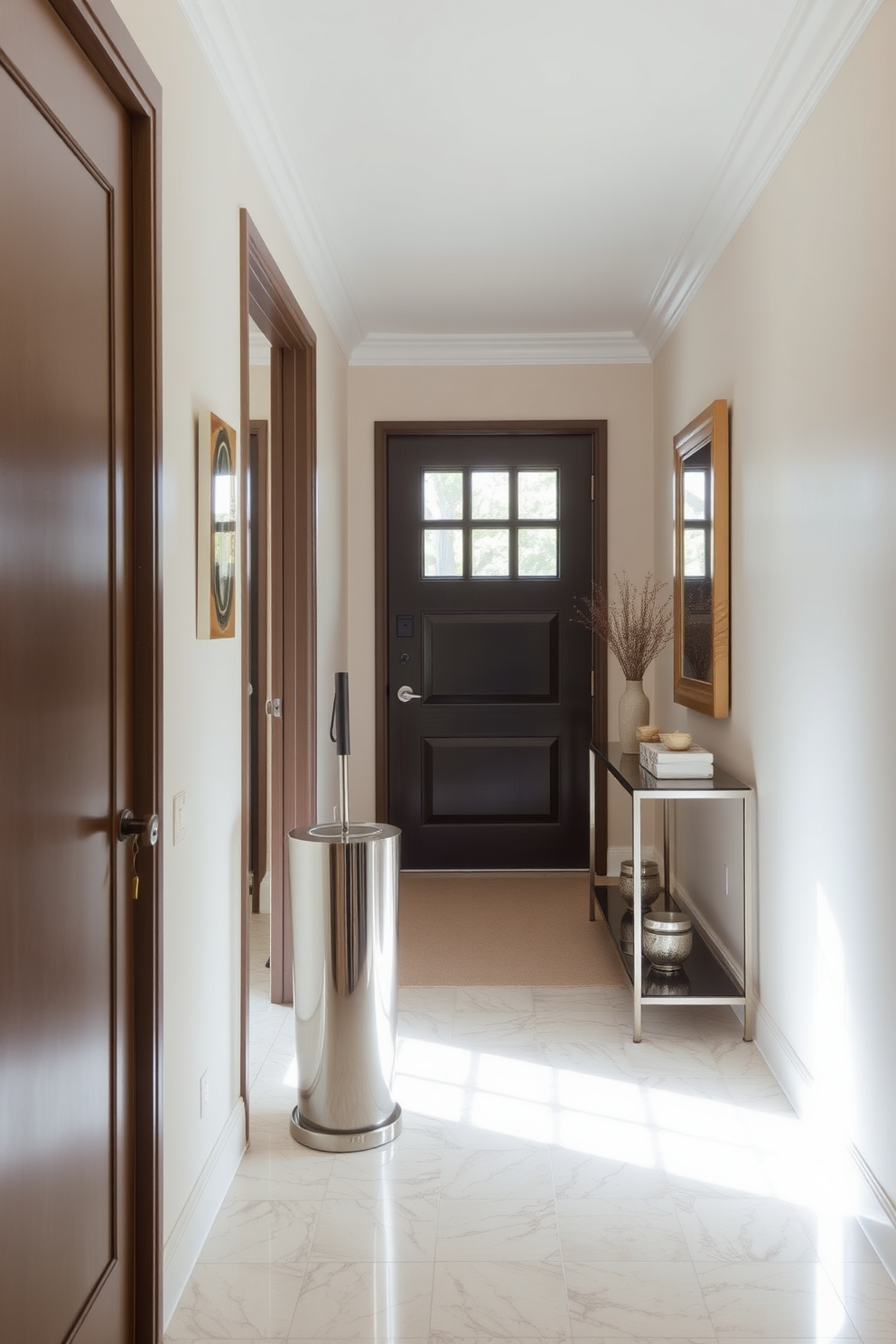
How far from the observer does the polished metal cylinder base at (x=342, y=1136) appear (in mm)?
2484

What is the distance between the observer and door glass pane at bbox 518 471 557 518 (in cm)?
510

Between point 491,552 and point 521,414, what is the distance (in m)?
0.69

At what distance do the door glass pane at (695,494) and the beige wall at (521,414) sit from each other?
3.06 ft

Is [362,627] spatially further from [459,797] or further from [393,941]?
[393,941]

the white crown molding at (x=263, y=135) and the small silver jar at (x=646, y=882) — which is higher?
the white crown molding at (x=263, y=135)

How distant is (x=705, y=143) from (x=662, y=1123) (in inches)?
106

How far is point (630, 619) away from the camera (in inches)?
195

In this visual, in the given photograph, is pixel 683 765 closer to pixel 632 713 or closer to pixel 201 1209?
pixel 632 713

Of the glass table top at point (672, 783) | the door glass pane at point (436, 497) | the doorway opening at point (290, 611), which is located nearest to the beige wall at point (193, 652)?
the doorway opening at point (290, 611)

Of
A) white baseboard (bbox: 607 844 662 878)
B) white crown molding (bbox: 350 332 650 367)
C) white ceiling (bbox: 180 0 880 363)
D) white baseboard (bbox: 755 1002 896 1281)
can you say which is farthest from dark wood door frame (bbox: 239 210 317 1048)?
white baseboard (bbox: 607 844 662 878)

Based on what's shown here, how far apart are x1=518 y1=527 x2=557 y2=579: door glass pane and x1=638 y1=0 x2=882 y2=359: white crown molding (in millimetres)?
1336

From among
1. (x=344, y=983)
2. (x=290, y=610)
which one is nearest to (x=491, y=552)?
(x=290, y=610)

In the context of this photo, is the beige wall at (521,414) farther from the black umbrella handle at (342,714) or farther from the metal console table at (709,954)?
the black umbrella handle at (342,714)

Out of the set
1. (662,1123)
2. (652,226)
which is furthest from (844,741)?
(652,226)
